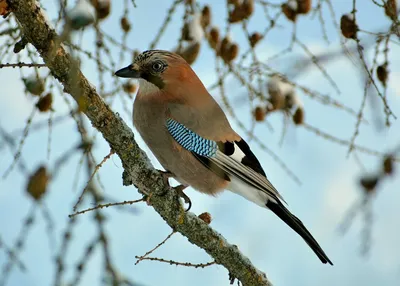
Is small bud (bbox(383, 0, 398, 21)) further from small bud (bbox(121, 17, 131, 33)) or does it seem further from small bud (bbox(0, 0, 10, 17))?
small bud (bbox(0, 0, 10, 17))

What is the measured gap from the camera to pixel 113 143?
3102 mm

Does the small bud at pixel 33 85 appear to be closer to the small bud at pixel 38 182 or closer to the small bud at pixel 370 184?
the small bud at pixel 38 182

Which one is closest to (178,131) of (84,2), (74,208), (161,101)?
(161,101)

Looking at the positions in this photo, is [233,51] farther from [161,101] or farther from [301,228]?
[301,228]

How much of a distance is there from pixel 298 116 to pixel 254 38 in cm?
53

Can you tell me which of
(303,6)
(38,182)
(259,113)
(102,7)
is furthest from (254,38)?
(38,182)

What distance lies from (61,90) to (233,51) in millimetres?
1027

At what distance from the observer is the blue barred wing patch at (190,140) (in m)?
3.90

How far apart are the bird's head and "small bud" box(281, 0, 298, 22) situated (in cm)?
107

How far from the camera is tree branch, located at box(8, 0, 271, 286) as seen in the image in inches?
109

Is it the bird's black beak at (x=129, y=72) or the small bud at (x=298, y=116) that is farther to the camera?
the bird's black beak at (x=129, y=72)

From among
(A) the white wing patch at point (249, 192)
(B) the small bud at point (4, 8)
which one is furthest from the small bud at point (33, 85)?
(A) the white wing patch at point (249, 192)

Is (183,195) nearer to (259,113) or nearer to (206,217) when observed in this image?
(206,217)

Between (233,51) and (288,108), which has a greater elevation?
(233,51)
